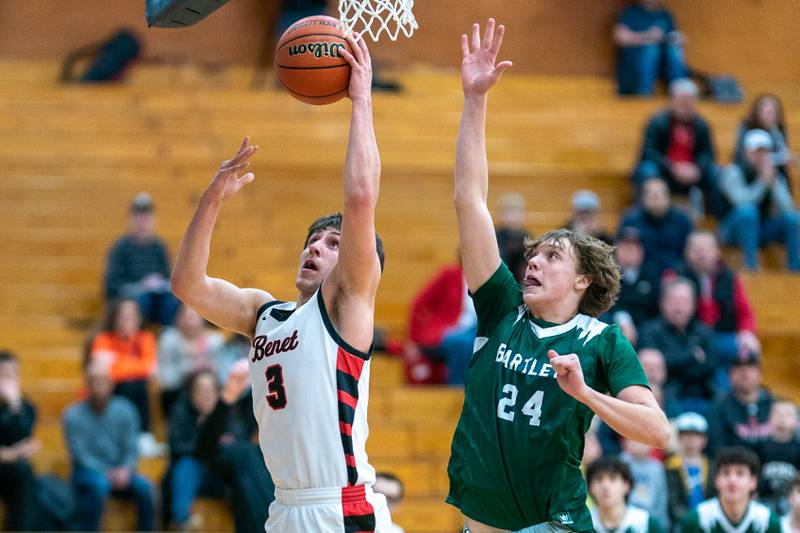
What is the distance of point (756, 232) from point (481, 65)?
32.0 ft

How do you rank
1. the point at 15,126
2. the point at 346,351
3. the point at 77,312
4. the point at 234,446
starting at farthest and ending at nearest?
1. the point at 15,126
2. the point at 77,312
3. the point at 234,446
4. the point at 346,351

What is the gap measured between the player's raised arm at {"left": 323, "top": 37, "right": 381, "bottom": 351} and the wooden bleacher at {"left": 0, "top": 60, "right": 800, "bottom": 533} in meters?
6.85

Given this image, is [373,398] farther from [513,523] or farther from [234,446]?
[513,523]

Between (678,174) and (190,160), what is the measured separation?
18.7 ft

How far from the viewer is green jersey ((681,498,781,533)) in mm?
9242

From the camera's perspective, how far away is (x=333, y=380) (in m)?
5.27

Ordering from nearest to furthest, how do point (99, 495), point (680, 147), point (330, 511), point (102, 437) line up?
1. point (330, 511)
2. point (99, 495)
3. point (102, 437)
4. point (680, 147)

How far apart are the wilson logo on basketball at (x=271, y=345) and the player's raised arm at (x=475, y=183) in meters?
0.82

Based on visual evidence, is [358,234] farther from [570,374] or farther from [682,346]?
[682,346]

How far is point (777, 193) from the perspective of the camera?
595 inches

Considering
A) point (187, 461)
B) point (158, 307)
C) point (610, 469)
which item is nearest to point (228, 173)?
point (610, 469)

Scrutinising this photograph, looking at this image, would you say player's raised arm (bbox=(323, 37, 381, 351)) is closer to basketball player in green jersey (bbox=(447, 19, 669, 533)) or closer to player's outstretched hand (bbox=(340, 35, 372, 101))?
player's outstretched hand (bbox=(340, 35, 372, 101))

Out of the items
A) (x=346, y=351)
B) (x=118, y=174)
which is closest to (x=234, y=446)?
(x=346, y=351)

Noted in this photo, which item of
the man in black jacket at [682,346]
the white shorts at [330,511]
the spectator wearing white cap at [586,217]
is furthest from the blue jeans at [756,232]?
the white shorts at [330,511]
